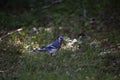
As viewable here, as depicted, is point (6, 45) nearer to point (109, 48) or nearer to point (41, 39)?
point (41, 39)

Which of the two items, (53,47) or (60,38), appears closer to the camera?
(53,47)

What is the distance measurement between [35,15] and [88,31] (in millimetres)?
2035

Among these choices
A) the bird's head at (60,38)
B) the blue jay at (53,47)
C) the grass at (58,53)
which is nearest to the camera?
the grass at (58,53)

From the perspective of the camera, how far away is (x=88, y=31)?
32.2ft

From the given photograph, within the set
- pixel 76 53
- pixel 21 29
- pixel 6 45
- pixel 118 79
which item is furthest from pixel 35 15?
pixel 118 79

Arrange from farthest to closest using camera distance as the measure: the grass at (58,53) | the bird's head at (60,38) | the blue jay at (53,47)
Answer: the bird's head at (60,38) → the blue jay at (53,47) → the grass at (58,53)

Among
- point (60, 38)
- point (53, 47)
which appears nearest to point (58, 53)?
point (53, 47)

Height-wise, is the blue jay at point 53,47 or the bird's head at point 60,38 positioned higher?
the bird's head at point 60,38

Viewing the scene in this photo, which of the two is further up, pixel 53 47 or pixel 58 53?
pixel 53 47

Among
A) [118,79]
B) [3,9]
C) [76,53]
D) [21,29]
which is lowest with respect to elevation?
[118,79]

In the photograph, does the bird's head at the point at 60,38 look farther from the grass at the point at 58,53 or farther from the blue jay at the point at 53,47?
the grass at the point at 58,53

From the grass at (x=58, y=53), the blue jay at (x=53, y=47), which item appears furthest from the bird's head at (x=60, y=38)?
the grass at (x=58, y=53)

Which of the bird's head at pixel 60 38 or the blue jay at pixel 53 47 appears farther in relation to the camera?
the bird's head at pixel 60 38

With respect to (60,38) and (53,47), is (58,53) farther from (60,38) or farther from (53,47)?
(60,38)
